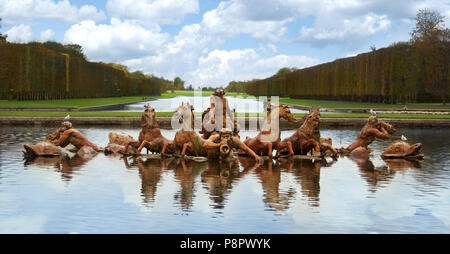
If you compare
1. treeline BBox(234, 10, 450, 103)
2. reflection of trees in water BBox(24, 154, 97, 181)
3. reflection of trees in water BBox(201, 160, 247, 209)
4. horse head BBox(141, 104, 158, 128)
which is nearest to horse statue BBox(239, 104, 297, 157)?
reflection of trees in water BBox(201, 160, 247, 209)

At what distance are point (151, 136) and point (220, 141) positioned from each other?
1740 millimetres

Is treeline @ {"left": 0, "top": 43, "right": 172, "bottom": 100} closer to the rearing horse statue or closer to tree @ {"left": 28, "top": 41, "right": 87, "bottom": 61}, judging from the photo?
tree @ {"left": 28, "top": 41, "right": 87, "bottom": 61}

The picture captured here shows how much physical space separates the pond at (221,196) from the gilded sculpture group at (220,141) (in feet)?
1.77

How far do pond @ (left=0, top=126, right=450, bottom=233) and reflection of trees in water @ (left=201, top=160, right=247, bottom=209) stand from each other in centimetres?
2

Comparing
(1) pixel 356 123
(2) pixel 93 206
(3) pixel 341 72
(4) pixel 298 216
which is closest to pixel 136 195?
(2) pixel 93 206

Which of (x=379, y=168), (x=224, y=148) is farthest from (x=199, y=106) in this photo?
(x=379, y=168)

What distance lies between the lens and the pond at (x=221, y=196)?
6.80 m

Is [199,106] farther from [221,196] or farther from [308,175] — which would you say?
[221,196]

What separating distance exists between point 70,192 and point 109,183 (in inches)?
38.4

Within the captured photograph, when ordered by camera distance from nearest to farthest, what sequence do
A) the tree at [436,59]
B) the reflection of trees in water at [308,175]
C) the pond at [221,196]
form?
the pond at [221,196]
the reflection of trees in water at [308,175]
the tree at [436,59]

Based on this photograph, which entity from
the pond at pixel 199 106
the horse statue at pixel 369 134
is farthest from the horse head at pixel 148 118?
the pond at pixel 199 106

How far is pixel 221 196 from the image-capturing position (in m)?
8.49

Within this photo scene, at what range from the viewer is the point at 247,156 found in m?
13.7

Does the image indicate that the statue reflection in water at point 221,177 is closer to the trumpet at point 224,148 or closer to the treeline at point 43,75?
the trumpet at point 224,148
